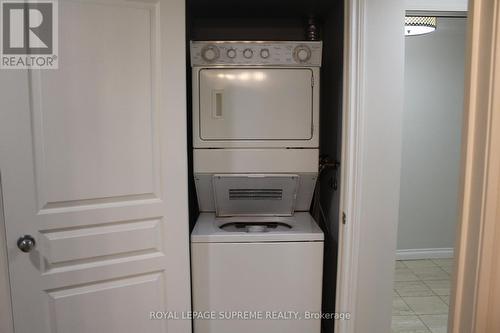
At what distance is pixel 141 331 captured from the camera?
1.69m

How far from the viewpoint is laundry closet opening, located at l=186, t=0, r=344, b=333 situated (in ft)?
6.51

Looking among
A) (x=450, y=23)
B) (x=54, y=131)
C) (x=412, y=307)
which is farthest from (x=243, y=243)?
(x=450, y=23)

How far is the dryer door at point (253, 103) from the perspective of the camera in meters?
1.97

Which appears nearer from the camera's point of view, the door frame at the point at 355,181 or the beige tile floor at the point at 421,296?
the door frame at the point at 355,181

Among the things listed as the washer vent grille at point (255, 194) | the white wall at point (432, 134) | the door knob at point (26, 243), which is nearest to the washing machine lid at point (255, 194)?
the washer vent grille at point (255, 194)

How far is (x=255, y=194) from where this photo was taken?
6.94 feet

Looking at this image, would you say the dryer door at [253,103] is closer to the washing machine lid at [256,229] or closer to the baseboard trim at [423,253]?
the washing machine lid at [256,229]

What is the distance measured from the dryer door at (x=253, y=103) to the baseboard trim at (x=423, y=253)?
7.08 feet

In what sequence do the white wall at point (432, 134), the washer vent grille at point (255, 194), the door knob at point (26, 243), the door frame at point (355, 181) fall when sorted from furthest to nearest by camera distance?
the white wall at point (432, 134)
the washer vent grille at point (255, 194)
the door frame at point (355, 181)
the door knob at point (26, 243)

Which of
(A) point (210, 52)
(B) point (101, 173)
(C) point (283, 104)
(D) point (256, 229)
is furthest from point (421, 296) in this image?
(B) point (101, 173)

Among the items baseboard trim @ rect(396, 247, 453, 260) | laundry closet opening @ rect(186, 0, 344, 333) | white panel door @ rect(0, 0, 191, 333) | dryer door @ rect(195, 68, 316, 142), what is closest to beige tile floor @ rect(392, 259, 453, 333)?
baseboard trim @ rect(396, 247, 453, 260)

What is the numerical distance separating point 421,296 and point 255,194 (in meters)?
1.67

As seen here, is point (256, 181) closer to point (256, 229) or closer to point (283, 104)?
point (256, 229)

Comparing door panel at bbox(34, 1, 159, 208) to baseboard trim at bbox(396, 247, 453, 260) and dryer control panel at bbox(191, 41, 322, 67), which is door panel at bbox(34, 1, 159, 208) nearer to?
dryer control panel at bbox(191, 41, 322, 67)
